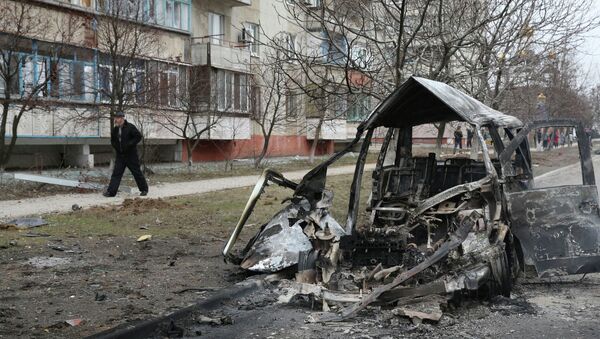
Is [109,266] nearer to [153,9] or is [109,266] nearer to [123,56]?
[123,56]

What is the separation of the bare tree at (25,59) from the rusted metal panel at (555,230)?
11.9 meters

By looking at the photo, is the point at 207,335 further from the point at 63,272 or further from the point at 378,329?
the point at 63,272

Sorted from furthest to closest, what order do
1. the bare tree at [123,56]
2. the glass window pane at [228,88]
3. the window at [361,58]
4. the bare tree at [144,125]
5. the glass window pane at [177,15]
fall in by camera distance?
the glass window pane at [228,88] → the glass window pane at [177,15] → the bare tree at [144,125] → the bare tree at [123,56] → the window at [361,58]

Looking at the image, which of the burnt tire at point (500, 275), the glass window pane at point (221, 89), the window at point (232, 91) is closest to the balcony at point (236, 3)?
the window at point (232, 91)

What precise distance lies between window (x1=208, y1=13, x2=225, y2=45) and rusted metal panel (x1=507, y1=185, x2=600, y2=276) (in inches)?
898

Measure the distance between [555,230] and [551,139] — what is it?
36.0 meters

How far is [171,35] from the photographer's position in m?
24.1

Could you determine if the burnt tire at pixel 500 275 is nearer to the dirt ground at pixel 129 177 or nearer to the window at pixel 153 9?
the dirt ground at pixel 129 177

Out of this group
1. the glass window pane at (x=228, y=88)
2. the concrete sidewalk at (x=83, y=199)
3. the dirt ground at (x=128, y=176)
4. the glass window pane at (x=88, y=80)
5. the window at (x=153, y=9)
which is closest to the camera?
the concrete sidewalk at (x=83, y=199)

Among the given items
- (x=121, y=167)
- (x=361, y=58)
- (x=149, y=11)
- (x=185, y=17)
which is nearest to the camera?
(x=361, y=58)

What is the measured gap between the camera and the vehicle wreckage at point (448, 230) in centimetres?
545

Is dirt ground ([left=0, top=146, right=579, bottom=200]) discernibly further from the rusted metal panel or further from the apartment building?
the rusted metal panel

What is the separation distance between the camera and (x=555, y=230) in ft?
19.6

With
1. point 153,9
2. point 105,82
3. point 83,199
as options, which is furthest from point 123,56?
point 83,199
